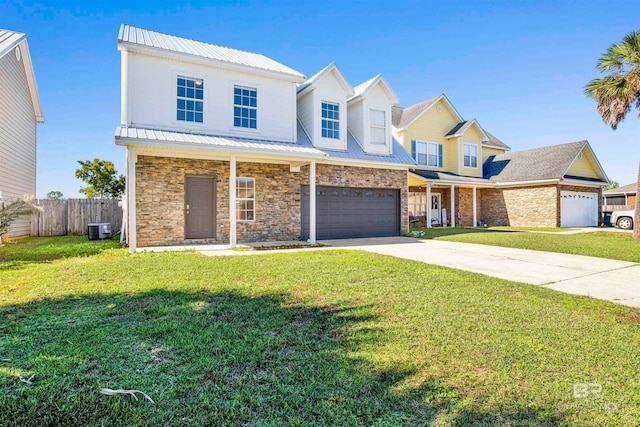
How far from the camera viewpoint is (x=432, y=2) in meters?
11.4

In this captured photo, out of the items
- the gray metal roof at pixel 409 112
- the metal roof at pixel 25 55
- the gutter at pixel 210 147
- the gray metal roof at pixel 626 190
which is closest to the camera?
the gutter at pixel 210 147

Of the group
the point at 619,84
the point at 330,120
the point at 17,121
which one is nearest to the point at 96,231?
the point at 17,121

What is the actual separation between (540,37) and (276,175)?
11285mm

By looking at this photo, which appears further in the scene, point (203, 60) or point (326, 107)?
point (326, 107)

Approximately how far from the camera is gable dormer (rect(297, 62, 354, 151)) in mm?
12523

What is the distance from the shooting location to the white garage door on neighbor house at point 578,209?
63.8 ft

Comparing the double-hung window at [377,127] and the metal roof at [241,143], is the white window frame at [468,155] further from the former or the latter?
the double-hung window at [377,127]

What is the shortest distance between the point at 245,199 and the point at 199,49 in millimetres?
5556

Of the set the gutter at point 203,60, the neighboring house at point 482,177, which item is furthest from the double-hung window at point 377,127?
the neighboring house at point 482,177

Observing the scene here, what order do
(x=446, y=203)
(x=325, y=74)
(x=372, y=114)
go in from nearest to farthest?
(x=325, y=74) < (x=372, y=114) < (x=446, y=203)

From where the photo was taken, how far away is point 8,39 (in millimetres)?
11141

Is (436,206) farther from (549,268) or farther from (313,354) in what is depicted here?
(313,354)

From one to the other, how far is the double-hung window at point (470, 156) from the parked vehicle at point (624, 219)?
8.55 metres
